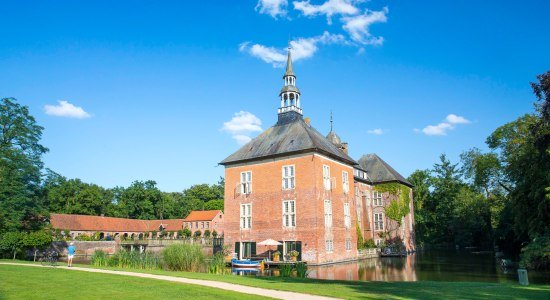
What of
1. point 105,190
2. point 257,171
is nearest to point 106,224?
point 105,190

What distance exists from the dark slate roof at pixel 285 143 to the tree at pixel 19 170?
16.9 m

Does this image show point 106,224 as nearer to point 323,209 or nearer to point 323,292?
point 323,209

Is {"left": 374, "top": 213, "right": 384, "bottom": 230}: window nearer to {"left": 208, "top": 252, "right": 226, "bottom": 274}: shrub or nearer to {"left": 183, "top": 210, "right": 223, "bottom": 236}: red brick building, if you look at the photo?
{"left": 208, "top": 252, "right": 226, "bottom": 274}: shrub

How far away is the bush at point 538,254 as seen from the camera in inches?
878

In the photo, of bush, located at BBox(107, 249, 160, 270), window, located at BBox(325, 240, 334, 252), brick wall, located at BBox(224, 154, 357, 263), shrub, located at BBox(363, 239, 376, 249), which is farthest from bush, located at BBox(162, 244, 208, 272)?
shrub, located at BBox(363, 239, 376, 249)

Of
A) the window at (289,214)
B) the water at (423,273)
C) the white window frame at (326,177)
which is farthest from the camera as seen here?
the white window frame at (326,177)

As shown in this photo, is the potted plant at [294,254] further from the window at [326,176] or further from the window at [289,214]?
the window at [326,176]

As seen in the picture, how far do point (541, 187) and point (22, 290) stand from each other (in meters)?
25.4

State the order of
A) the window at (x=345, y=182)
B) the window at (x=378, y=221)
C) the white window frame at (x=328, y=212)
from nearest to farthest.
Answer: the white window frame at (x=328, y=212), the window at (x=345, y=182), the window at (x=378, y=221)

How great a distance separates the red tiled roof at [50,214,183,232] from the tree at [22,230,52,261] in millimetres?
20807

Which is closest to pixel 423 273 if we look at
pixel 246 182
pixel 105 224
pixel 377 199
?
pixel 246 182

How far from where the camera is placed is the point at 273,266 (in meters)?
29.9

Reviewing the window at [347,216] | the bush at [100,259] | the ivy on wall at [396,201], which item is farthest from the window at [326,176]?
the bush at [100,259]

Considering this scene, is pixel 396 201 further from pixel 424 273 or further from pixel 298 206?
pixel 424 273
